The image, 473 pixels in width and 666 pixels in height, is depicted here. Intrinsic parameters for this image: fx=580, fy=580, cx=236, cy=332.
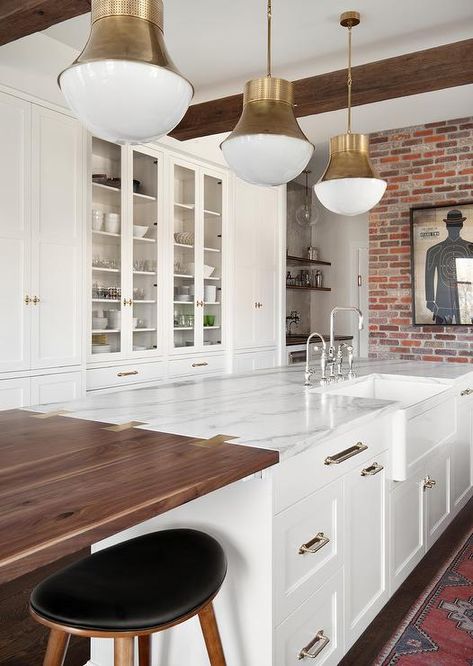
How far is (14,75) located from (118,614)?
3.04 m

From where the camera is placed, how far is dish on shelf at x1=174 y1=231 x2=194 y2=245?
454cm

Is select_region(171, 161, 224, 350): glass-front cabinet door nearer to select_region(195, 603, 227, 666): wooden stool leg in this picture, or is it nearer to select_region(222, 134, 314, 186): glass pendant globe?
select_region(222, 134, 314, 186): glass pendant globe

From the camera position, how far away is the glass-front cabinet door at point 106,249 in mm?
3852

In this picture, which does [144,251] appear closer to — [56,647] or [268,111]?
[268,111]

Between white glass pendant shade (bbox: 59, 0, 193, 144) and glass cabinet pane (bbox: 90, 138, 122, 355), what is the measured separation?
90.1 inches

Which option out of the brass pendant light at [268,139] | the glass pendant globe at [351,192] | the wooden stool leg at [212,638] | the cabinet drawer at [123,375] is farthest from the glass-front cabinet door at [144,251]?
the wooden stool leg at [212,638]

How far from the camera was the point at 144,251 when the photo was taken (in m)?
4.20

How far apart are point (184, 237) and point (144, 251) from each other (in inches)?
19.1

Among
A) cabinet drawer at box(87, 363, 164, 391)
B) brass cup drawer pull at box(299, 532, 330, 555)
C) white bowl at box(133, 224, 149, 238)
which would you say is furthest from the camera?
white bowl at box(133, 224, 149, 238)

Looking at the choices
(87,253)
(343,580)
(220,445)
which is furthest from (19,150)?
(343,580)

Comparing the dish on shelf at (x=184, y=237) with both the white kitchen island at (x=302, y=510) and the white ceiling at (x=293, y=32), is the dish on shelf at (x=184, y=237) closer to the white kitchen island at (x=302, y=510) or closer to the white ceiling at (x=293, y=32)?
the white ceiling at (x=293, y=32)

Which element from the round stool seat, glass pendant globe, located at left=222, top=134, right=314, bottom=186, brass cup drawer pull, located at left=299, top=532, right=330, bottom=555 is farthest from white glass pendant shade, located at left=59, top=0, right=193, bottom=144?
brass cup drawer pull, located at left=299, top=532, right=330, bottom=555

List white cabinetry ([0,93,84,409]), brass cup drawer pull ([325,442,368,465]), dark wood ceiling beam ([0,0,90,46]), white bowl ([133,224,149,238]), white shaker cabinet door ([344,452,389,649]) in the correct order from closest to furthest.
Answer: brass cup drawer pull ([325,442,368,465]) → white shaker cabinet door ([344,452,389,649]) → dark wood ceiling beam ([0,0,90,46]) → white cabinetry ([0,93,84,409]) → white bowl ([133,224,149,238])

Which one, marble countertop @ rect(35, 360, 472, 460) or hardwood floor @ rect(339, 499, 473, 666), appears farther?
hardwood floor @ rect(339, 499, 473, 666)
